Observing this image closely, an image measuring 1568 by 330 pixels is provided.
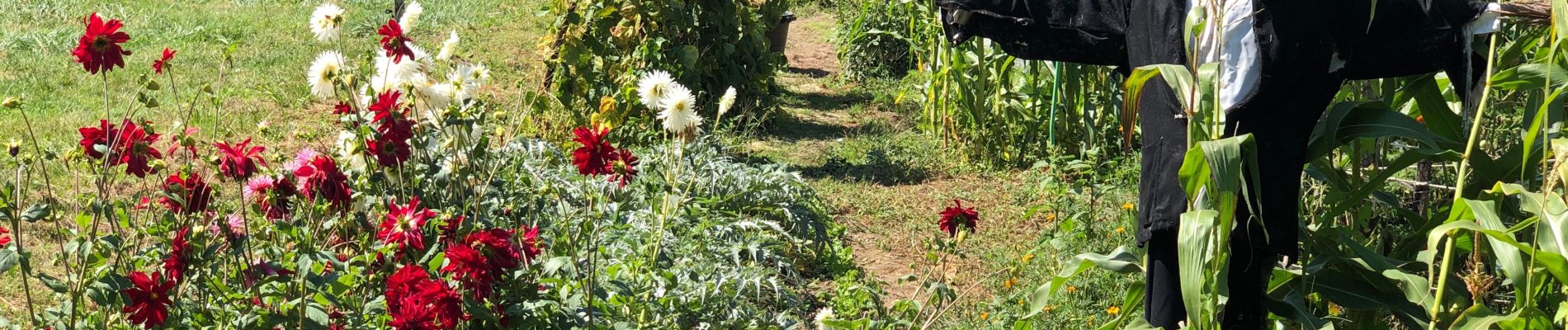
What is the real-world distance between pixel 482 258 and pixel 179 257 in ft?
1.58

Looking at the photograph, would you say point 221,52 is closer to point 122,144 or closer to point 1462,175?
point 122,144

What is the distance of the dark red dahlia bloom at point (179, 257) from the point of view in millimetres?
1939

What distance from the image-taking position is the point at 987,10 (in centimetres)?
215

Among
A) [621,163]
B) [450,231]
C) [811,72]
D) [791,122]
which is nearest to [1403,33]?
[621,163]

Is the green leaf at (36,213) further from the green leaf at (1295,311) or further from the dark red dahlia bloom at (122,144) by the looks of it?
the green leaf at (1295,311)

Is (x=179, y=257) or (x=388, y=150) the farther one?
(x=388, y=150)

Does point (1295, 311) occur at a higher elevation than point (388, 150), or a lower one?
lower

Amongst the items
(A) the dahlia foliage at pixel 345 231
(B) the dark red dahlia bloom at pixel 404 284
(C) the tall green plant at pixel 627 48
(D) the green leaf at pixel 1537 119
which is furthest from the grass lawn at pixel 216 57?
(D) the green leaf at pixel 1537 119

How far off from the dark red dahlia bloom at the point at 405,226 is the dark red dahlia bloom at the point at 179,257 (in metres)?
0.29

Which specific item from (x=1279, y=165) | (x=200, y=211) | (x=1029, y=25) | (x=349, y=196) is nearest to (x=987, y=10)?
(x=1029, y=25)

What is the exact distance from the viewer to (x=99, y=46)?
6.60 ft

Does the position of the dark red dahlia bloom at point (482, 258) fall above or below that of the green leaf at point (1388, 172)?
below

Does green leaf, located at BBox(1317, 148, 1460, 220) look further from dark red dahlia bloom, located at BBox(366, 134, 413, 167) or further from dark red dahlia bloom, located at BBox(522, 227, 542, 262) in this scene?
dark red dahlia bloom, located at BBox(366, 134, 413, 167)

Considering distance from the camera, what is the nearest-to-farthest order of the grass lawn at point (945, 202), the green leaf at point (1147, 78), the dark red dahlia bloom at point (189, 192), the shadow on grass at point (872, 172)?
the green leaf at point (1147, 78), the dark red dahlia bloom at point (189, 192), the grass lawn at point (945, 202), the shadow on grass at point (872, 172)
